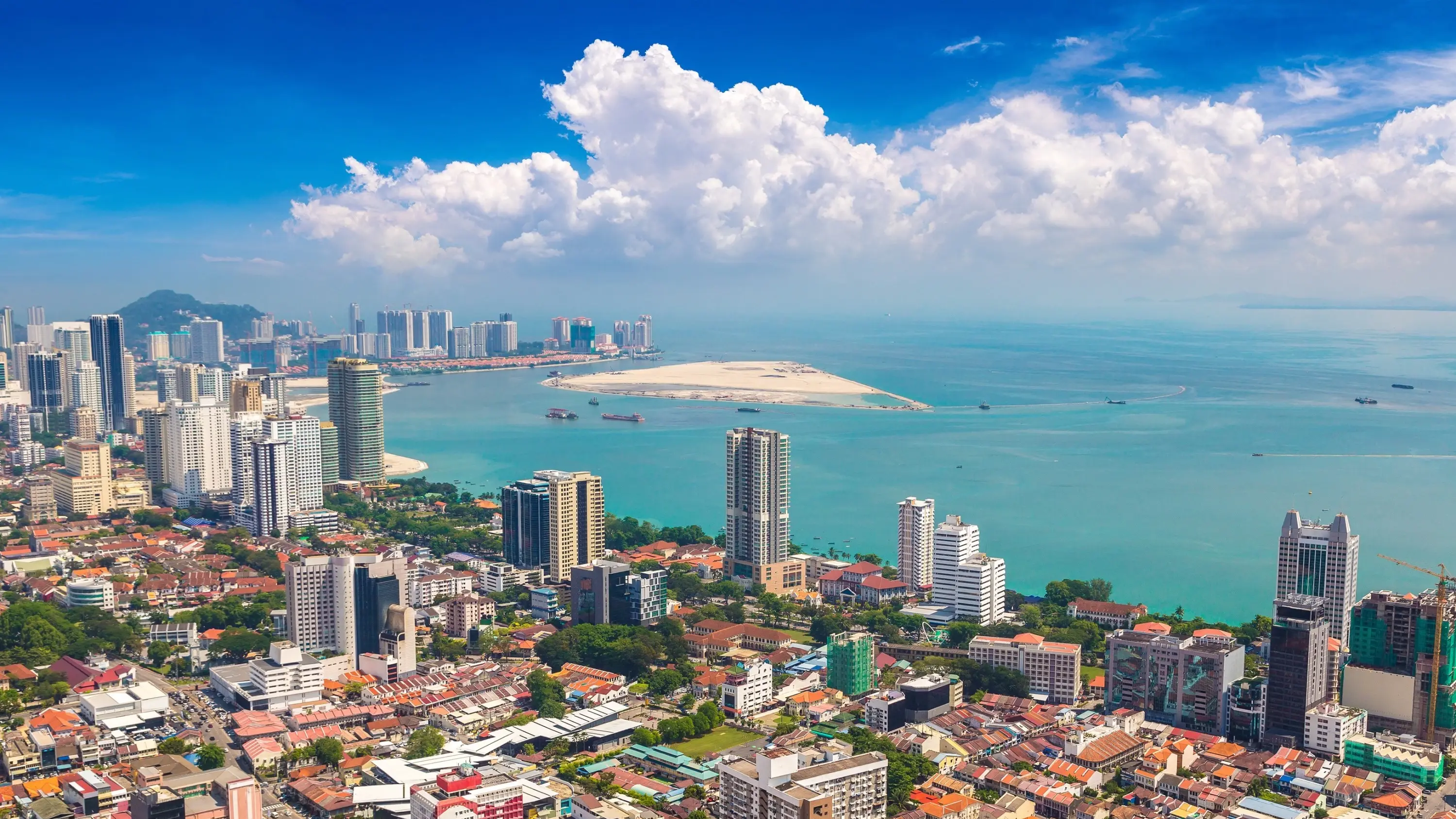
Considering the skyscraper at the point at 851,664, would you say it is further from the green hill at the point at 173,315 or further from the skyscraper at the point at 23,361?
the green hill at the point at 173,315

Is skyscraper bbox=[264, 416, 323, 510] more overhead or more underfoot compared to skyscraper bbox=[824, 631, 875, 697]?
more overhead

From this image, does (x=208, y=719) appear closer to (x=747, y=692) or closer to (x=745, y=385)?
(x=747, y=692)

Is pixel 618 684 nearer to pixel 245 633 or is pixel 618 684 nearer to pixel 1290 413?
pixel 245 633

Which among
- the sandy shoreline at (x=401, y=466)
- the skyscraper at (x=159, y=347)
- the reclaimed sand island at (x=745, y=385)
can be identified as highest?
the skyscraper at (x=159, y=347)

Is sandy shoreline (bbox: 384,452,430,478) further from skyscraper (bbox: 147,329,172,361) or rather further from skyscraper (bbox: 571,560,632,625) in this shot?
skyscraper (bbox: 147,329,172,361)

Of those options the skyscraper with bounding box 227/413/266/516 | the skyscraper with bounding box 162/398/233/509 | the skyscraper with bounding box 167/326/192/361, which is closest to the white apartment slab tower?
the skyscraper with bounding box 227/413/266/516

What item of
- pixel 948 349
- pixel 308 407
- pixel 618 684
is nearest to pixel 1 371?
pixel 308 407

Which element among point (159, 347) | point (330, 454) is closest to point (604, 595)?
point (330, 454)

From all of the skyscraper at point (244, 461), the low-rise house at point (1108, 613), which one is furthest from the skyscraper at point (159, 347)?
the low-rise house at point (1108, 613)
